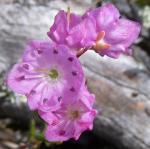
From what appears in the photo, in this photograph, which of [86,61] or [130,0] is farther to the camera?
[130,0]

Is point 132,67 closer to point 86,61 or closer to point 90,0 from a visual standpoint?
point 86,61

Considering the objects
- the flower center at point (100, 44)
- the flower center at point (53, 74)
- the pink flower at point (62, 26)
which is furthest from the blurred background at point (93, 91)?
the pink flower at point (62, 26)

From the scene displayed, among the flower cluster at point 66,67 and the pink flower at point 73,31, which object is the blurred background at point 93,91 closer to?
the flower cluster at point 66,67

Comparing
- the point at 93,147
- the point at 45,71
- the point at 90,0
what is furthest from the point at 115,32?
the point at 90,0

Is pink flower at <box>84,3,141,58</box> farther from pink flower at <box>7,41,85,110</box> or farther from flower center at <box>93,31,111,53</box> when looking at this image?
pink flower at <box>7,41,85,110</box>

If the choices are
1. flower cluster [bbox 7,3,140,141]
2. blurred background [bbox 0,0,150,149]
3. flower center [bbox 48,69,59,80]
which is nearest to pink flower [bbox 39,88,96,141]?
flower cluster [bbox 7,3,140,141]
